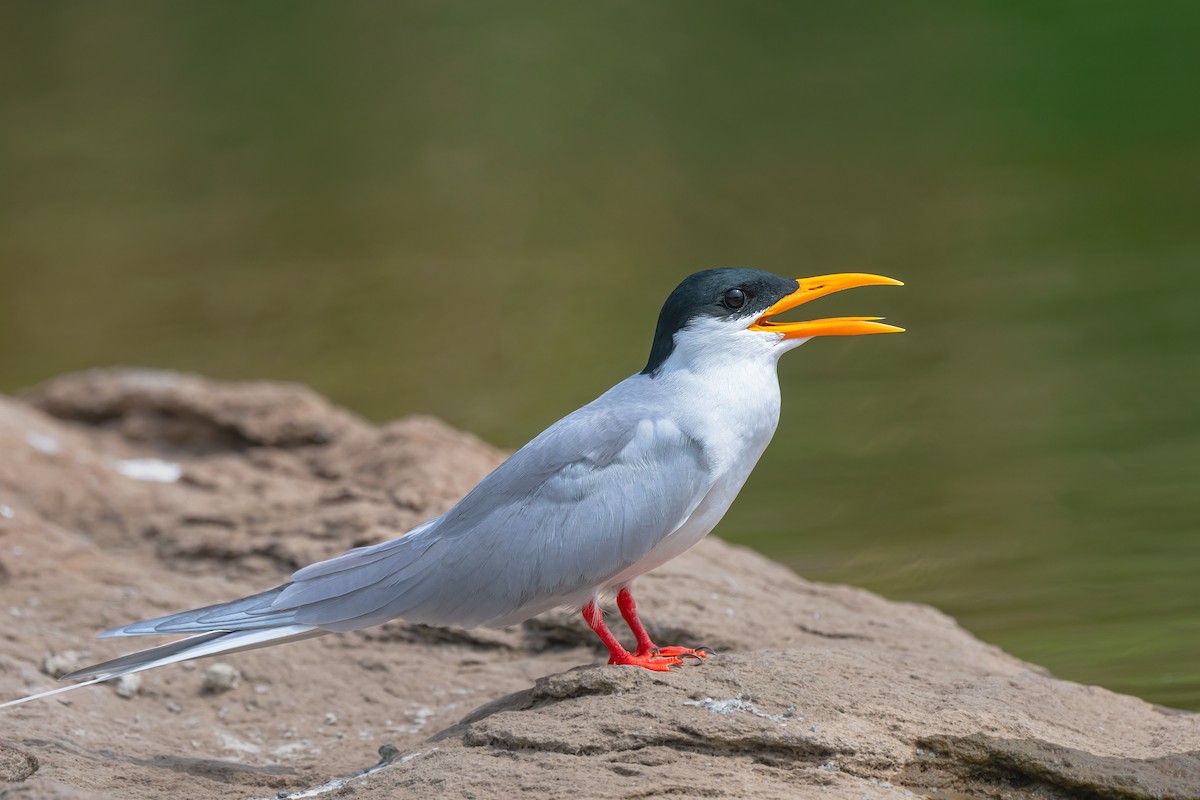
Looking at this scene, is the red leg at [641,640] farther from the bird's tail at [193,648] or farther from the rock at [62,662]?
the rock at [62,662]

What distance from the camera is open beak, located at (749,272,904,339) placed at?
5.59 metres

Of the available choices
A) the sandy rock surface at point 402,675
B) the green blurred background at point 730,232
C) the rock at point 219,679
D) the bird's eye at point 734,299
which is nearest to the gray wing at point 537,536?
the sandy rock surface at point 402,675

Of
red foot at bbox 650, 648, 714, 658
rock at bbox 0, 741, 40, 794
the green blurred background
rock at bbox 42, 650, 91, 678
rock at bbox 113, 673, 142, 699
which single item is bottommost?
rock at bbox 0, 741, 40, 794

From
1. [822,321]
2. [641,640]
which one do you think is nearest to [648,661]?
[641,640]

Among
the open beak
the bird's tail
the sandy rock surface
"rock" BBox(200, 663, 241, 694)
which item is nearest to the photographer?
the sandy rock surface

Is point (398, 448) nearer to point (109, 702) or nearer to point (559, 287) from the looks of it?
point (109, 702)

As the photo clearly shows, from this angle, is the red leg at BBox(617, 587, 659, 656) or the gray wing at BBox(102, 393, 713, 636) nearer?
the gray wing at BBox(102, 393, 713, 636)

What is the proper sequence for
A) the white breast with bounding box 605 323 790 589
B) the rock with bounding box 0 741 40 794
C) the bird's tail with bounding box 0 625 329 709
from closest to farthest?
the rock with bounding box 0 741 40 794, the bird's tail with bounding box 0 625 329 709, the white breast with bounding box 605 323 790 589

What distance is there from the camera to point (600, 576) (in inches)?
214

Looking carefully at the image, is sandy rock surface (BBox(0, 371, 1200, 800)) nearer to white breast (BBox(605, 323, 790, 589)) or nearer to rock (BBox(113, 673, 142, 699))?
rock (BBox(113, 673, 142, 699))

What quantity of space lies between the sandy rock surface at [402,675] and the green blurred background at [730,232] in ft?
7.44

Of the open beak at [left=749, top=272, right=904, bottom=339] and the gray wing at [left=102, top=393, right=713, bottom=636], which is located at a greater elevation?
the open beak at [left=749, top=272, right=904, bottom=339]

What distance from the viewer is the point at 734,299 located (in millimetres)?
5672

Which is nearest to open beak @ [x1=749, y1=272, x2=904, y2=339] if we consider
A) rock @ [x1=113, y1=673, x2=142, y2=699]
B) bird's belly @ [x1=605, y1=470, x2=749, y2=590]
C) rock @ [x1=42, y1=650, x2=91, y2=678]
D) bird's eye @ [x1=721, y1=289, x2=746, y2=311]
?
bird's eye @ [x1=721, y1=289, x2=746, y2=311]
